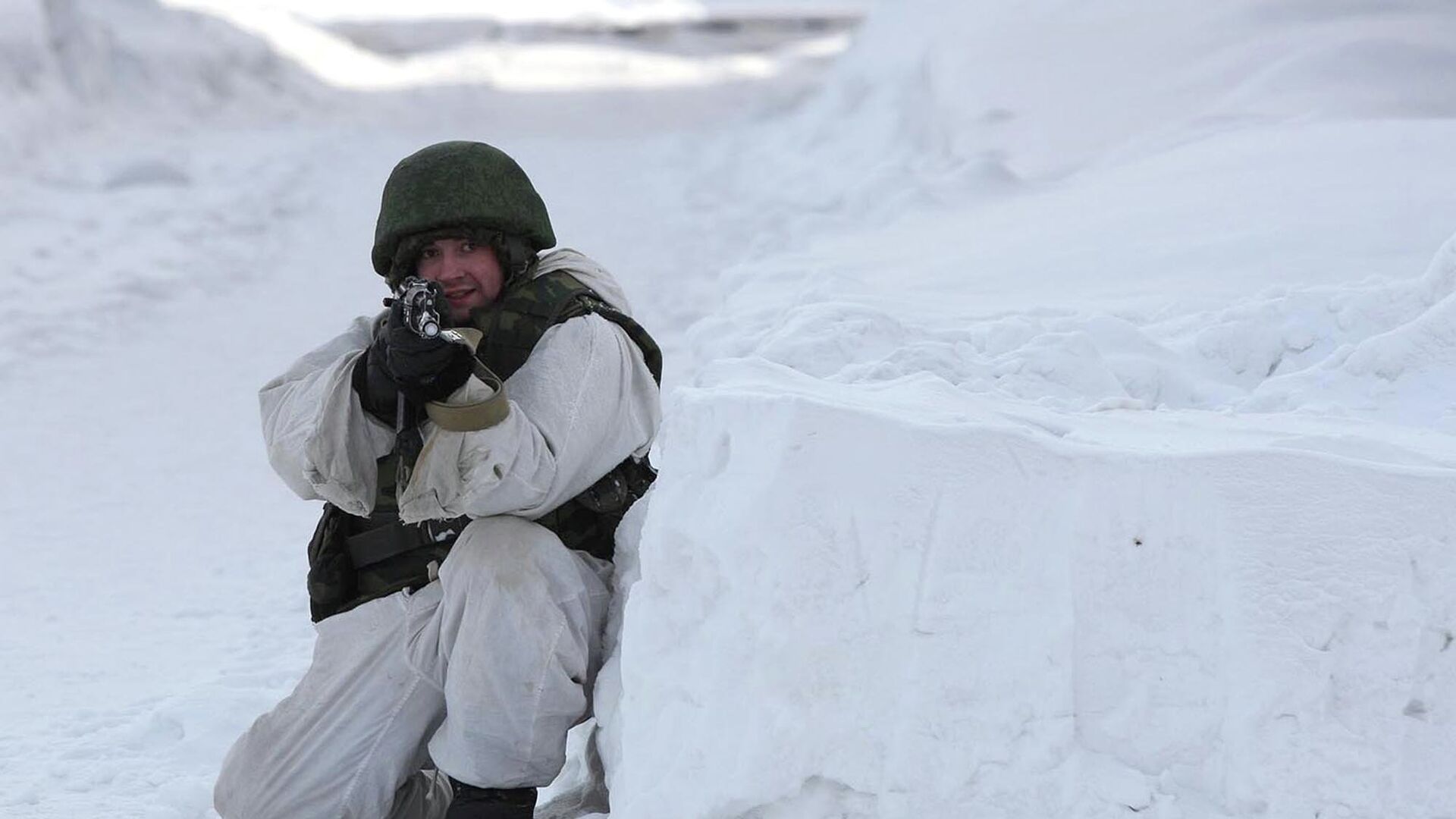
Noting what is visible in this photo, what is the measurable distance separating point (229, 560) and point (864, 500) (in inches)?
104

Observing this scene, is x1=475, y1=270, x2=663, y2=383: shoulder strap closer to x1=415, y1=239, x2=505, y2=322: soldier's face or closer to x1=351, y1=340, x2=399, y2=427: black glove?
x1=415, y1=239, x2=505, y2=322: soldier's face

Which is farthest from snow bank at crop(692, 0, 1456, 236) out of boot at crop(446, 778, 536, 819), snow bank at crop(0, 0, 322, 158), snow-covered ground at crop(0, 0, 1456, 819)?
boot at crop(446, 778, 536, 819)

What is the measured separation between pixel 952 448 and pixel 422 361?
0.72 m

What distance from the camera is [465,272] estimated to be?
271cm

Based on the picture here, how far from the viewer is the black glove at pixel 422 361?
88.7 inches

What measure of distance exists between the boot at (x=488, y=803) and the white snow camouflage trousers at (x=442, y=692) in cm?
2

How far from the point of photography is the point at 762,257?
7012mm

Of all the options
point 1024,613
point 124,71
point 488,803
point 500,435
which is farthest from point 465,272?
point 124,71

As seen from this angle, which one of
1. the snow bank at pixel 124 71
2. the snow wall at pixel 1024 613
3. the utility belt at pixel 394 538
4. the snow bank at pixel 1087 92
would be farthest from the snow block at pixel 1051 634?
the snow bank at pixel 124 71

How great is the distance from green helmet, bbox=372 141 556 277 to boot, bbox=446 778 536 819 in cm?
85

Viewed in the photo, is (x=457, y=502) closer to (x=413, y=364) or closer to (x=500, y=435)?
(x=500, y=435)

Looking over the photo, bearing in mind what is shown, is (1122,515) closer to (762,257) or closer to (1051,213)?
(1051,213)

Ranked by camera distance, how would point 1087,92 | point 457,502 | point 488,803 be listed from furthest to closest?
1. point 1087,92
2. point 488,803
3. point 457,502

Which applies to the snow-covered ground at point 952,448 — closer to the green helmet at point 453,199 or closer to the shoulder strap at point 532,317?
the shoulder strap at point 532,317
